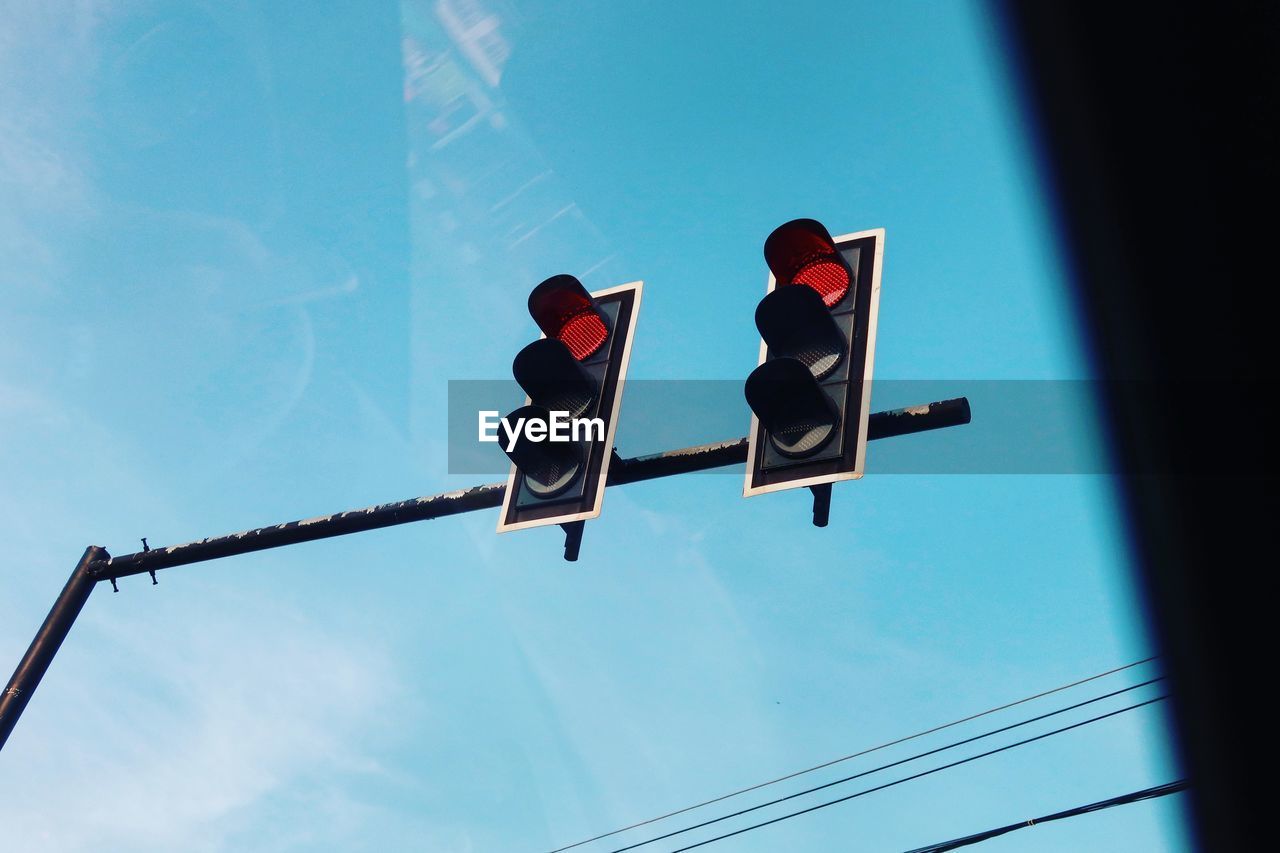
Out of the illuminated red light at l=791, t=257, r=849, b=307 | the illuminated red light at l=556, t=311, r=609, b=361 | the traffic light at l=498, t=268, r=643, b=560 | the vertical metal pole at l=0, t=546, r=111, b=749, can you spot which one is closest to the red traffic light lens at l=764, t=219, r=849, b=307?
the illuminated red light at l=791, t=257, r=849, b=307

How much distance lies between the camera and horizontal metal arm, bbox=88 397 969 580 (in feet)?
12.5

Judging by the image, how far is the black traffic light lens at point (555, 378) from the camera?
4.28m

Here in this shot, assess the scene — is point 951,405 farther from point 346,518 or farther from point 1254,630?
point 346,518

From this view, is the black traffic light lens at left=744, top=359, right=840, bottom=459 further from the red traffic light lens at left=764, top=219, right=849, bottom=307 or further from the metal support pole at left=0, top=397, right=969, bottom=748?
the red traffic light lens at left=764, top=219, right=849, bottom=307

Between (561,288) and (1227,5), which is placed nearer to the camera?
(1227,5)

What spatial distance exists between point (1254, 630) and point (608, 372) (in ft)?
8.56

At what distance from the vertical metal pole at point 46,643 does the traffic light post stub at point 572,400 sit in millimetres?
2698

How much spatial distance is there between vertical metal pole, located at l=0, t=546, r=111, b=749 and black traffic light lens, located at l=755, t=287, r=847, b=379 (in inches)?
151

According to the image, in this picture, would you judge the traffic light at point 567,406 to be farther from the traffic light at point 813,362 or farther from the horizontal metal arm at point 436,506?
the traffic light at point 813,362

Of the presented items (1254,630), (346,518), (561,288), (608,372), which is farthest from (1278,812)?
(346,518)

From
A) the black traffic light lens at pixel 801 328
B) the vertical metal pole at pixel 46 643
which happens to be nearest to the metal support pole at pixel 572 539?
the black traffic light lens at pixel 801 328

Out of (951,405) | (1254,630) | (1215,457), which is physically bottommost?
(1254,630)

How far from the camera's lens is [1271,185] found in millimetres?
2811

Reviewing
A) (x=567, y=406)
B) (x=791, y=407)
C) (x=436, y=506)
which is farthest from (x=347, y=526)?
(x=791, y=407)
